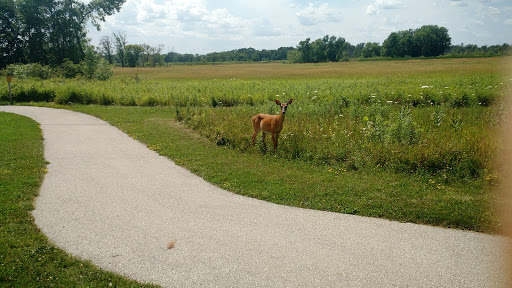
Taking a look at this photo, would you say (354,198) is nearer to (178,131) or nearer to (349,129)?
(349,129)

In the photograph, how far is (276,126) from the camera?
11.1 metres

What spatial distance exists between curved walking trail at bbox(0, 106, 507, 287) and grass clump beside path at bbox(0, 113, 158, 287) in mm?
215

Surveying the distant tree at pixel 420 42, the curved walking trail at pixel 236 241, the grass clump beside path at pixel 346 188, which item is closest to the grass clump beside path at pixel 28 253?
the curved walking trail at pixel 236 241

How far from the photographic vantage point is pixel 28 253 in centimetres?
553

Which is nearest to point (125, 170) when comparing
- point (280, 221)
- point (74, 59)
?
point (280, 221)

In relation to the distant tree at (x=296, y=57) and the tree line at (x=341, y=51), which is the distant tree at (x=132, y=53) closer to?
the tree line at (x=341, y=51)

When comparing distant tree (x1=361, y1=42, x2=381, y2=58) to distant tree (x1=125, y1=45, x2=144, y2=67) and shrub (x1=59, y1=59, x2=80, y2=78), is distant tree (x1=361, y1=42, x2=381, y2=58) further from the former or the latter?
shrub (x1=59, y1=59, x2=80, y2=78)

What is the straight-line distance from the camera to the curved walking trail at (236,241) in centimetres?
504

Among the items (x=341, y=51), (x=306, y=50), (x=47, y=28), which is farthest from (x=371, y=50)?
(x=47, y=28)

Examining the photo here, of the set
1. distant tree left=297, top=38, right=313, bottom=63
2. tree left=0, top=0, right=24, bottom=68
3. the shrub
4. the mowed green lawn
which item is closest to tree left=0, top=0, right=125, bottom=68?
tree left=0, top=0, right=24, bottom=68

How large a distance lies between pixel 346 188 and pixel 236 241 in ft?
10.8

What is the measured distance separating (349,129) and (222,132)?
4.54 metres

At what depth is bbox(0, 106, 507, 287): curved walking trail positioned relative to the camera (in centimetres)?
504

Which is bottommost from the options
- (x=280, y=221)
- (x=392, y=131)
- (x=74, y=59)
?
(x=280, y=221)
